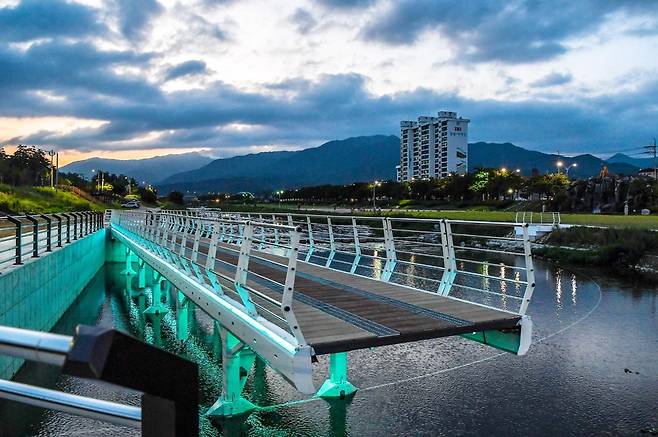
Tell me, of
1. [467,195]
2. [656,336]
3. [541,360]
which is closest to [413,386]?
[541,360]

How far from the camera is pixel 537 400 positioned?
35.6 ft

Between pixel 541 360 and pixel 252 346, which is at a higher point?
pixel 252 346

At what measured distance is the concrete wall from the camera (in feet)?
35.2

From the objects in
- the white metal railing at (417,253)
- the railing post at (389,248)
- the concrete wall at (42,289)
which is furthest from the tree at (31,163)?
the railing post at (389,248)

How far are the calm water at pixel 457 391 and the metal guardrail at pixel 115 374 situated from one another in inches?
281

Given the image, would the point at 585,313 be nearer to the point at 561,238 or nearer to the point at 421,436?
the point at 421,436

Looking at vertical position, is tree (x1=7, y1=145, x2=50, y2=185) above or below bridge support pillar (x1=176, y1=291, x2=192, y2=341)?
above

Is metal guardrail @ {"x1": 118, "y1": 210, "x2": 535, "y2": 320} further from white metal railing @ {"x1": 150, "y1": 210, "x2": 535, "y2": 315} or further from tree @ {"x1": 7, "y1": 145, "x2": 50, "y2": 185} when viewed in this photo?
tree @ {"x1": 7, "y1": 145, "x2": 50, "y2": 185}

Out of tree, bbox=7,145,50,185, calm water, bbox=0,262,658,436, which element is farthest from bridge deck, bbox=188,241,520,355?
tree, bbox=7,145,50,185

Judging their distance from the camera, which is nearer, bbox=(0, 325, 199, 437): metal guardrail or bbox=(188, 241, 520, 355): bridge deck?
bbox=(0, 325, 199, 437): metal guardrail

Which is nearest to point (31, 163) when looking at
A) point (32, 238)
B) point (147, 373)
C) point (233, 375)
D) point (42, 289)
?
point (32, 238)

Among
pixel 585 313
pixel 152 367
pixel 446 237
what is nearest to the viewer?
pixel 152 367

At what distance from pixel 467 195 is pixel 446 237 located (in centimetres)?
9750

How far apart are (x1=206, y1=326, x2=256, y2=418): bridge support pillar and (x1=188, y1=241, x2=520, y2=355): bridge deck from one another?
103 cm
